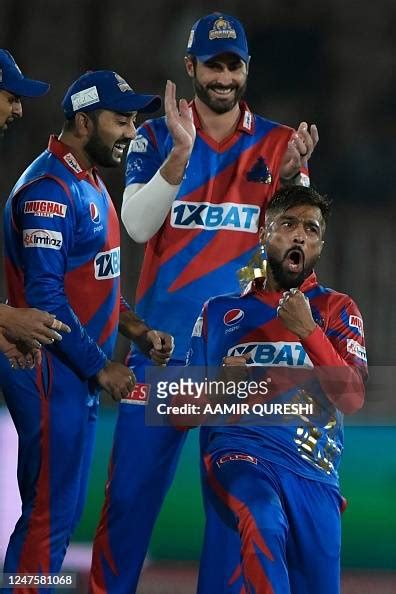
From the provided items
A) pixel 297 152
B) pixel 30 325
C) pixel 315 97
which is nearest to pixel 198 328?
pixel 30 325

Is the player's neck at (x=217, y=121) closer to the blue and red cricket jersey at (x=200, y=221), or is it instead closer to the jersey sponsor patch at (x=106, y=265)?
the blue and red cricket jersey at (x=200, y=221)

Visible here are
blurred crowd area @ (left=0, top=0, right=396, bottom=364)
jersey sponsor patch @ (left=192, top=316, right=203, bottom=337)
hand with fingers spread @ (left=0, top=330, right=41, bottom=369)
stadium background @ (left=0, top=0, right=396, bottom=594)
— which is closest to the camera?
hand with fingers spread @ (left=0, top=330, right=41, bottom=369)

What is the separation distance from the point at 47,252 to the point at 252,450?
2.11ft

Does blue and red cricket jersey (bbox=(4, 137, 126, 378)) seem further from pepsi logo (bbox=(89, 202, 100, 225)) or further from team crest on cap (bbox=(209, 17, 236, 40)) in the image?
team crest on cap (bbox=(209, 17, 236, 40))

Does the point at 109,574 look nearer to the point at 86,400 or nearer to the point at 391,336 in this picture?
the point at 86,400

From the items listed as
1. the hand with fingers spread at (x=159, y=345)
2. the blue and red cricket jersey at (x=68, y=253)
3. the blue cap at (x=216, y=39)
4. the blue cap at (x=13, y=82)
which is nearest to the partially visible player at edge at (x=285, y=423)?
the hand with fingers spread at (x=159, y=345)

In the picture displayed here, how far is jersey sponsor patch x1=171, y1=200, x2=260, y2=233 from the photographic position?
128 inches

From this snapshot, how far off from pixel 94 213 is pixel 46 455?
58 cm

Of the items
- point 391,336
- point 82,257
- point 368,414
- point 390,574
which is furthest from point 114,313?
point 391,336

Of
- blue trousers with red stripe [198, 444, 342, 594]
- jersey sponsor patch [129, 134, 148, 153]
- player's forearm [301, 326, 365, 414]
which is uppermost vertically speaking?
jersey sponsor patch [129, 134, 148, 153]

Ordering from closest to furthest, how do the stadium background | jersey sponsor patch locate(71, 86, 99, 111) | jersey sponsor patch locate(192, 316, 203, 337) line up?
jersey sponsor patch locate(192, 316, 203, 337) < jersey sponsor patch locate(71, 86, 99, 111) < the stadium background

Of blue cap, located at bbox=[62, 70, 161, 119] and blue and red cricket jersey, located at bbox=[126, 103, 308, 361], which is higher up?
blue cap, located at bbox=[62, 70, 161, 119]

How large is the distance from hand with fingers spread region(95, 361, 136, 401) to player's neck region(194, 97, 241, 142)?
75cm

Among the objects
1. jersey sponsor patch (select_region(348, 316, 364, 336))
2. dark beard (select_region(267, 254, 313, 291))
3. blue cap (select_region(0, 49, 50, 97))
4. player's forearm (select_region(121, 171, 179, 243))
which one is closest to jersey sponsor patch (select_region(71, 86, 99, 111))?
blue cap (select_region(0, 49, 50, 97))
